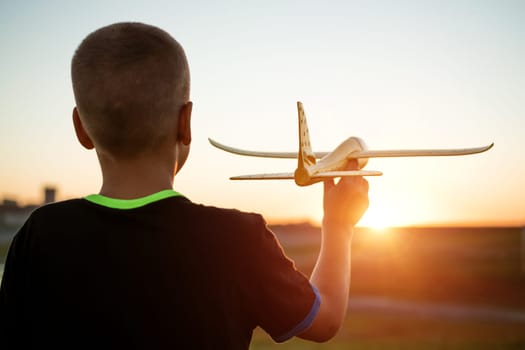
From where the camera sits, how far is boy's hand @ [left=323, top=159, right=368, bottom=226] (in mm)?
2430

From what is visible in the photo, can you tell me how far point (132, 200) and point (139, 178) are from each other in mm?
83

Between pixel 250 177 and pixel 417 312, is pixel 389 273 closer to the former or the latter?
pixel 417 312

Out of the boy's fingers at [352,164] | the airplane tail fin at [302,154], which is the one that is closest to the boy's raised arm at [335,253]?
the airplane tail fin at [302,154]

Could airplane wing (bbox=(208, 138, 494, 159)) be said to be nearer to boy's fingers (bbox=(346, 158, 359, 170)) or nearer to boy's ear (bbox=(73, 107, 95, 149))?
boy's fingers (bbox=(346, 158, 359, 170))

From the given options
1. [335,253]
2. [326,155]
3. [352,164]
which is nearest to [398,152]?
[352,164]

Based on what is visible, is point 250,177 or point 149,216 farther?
point 250,177

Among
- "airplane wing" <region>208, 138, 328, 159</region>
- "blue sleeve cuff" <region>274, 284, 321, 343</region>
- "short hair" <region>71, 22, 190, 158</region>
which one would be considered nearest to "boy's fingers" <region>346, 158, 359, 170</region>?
"airplane wing" <region>208, 138, 328, 159</region>

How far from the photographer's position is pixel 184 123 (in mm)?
2096

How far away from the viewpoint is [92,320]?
6.37 ft

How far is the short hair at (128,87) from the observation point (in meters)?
2.00

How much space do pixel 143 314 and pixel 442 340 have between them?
15.1 m

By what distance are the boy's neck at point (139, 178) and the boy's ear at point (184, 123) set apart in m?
0.10

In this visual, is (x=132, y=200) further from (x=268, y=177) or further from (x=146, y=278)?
(x=268, y=177)

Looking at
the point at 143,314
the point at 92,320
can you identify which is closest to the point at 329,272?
the point at 143,314
